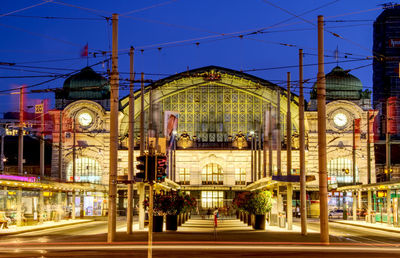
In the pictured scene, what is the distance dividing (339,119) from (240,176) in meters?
15.8

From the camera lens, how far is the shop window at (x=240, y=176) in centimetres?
9281

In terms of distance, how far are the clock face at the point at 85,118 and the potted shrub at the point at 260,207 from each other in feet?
154

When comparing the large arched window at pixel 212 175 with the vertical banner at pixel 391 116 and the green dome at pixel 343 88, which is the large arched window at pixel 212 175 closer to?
the green dome at pixel 343 88

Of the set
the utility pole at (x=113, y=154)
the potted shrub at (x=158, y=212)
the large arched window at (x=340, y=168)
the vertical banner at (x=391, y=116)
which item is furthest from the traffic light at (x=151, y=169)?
the large arched window at (x=340, y=168)

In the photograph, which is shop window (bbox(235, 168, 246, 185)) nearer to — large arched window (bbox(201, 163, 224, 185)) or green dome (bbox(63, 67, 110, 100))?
large arched window (bbox(201, 163, 224, 185))

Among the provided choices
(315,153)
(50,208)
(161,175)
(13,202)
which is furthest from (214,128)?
(161,175)

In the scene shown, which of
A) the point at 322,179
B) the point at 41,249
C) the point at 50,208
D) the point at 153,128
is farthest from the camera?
the point at 50,208

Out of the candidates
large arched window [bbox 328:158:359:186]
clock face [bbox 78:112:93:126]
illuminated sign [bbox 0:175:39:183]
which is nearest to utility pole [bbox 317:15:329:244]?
illuminated sign [bbox 0:175:39:183]

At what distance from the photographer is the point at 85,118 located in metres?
90.1

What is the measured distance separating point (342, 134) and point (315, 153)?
4.44m

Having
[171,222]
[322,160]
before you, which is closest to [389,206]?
[171,222]

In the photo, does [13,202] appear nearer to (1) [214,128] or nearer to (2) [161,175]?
(2) [161,175]

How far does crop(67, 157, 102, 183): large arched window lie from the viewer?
89.2m

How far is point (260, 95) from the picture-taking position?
304ft
